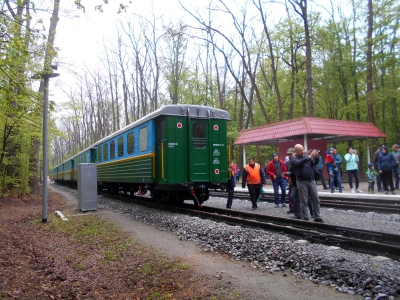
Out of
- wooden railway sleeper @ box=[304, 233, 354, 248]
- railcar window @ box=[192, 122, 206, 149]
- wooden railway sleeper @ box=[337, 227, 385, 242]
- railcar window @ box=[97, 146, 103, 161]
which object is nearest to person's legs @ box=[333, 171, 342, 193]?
railcar window @ box=[192, 122, 206, 149]

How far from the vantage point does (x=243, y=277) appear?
441cm

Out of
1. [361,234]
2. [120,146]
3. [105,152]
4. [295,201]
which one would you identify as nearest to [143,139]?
[120,146]

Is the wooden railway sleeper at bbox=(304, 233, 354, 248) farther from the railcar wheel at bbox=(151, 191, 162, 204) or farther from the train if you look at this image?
the railcar wheel at bbox=(151, 191, 162, 204)

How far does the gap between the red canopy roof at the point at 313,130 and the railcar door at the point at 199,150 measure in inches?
374

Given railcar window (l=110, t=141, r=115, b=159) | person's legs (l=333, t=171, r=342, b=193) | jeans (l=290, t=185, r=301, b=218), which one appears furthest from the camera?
railcar window (l=110, t=141, r=115, b=159)

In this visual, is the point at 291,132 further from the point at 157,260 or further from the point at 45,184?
the point at 157,260

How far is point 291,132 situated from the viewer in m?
19.6

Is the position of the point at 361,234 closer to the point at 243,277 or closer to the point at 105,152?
the point at 243,277

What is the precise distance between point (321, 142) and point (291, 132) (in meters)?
4.00

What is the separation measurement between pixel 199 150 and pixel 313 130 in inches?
397

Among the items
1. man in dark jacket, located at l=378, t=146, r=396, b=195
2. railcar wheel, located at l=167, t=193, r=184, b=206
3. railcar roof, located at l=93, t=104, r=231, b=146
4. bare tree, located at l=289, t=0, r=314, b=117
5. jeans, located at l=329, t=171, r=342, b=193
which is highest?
bare tree, located at l=289, t=0, r=314, b=117

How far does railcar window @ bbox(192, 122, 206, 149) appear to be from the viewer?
34.8 feet

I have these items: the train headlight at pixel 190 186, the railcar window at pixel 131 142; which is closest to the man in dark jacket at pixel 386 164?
the train headlight at pixel 190 186

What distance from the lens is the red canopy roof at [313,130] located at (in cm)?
1892
